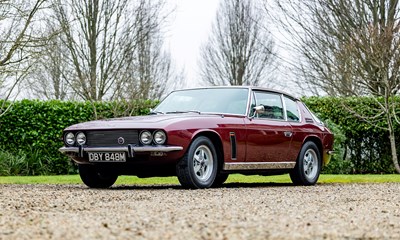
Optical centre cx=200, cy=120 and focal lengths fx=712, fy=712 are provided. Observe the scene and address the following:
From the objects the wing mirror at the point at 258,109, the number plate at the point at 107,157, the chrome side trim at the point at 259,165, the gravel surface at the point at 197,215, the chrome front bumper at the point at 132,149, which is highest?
the wing mirror at the point at 258,109

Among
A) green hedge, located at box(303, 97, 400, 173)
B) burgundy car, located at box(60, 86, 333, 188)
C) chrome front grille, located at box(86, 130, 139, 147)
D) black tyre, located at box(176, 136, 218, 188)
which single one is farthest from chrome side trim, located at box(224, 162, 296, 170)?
green hedge, located at box(303, 97, 400, 173)

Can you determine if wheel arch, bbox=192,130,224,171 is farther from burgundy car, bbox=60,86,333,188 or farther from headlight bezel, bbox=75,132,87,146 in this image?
headlight bezel, bbox=75,132,87,146

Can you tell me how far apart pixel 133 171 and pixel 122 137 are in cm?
56

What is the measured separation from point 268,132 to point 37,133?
8025 mm

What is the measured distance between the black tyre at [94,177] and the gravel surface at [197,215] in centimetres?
148

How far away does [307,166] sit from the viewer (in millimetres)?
11375

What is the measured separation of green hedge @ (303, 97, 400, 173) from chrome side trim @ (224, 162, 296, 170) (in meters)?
6.69

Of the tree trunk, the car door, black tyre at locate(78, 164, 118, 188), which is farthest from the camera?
the tree trunk

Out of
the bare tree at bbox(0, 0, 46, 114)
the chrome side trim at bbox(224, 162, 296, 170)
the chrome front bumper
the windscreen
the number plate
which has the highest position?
the bare tree at bbox(0, 0, 46, 114)

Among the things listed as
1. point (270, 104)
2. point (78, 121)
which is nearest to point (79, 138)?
point (270, 104)

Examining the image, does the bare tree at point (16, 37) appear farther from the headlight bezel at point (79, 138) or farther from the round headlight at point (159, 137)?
the round headlight at point (159, 137)

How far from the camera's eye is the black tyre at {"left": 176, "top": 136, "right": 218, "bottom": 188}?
9.05 meters

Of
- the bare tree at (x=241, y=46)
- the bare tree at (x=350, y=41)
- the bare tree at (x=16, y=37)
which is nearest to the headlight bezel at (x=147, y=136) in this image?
the bare tree at (x=16, y=37)

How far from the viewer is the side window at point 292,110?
445 inches
